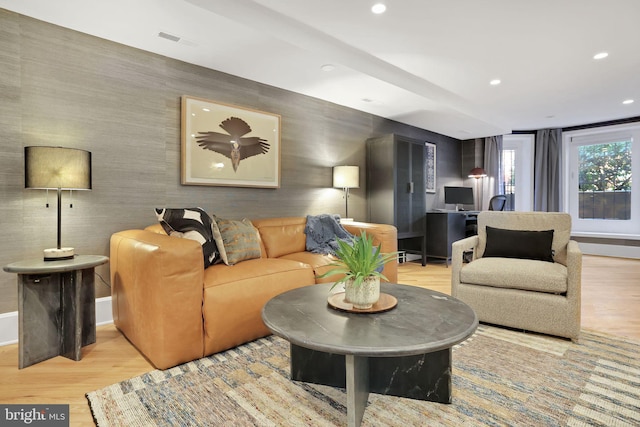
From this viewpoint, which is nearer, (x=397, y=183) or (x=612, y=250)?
(x=397, y=183)

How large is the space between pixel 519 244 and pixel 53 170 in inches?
129

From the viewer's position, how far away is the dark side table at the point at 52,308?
188cm

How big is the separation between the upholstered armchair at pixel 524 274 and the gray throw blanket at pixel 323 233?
3.60 feet

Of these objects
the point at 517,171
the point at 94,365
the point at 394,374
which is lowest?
the point at 94,365

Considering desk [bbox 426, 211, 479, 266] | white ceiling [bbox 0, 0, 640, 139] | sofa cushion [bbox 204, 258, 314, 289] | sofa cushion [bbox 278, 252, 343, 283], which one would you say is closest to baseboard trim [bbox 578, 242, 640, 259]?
desk [bbox 426, 211, 479, 266]

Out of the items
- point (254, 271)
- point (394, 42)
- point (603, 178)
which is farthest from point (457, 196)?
point (254, 271)

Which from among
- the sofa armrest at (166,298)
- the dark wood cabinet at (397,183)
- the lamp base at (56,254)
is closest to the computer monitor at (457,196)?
the dark wood cabinet at (397,183)

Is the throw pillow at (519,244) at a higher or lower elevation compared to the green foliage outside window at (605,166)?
lower

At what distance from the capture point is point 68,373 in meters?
1.82

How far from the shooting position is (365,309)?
147cm

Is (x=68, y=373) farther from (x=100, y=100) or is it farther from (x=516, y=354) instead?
(x=516, y=354)

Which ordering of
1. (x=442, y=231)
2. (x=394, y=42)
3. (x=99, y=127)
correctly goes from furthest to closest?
(x=442, y=231)
(x=394, y=42)
(x=99, y=127)

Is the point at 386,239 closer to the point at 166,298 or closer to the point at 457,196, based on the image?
the point at 166,298

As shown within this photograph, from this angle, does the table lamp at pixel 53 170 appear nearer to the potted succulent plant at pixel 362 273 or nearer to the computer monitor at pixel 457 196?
the potted succulent plant at pixel 362 273
